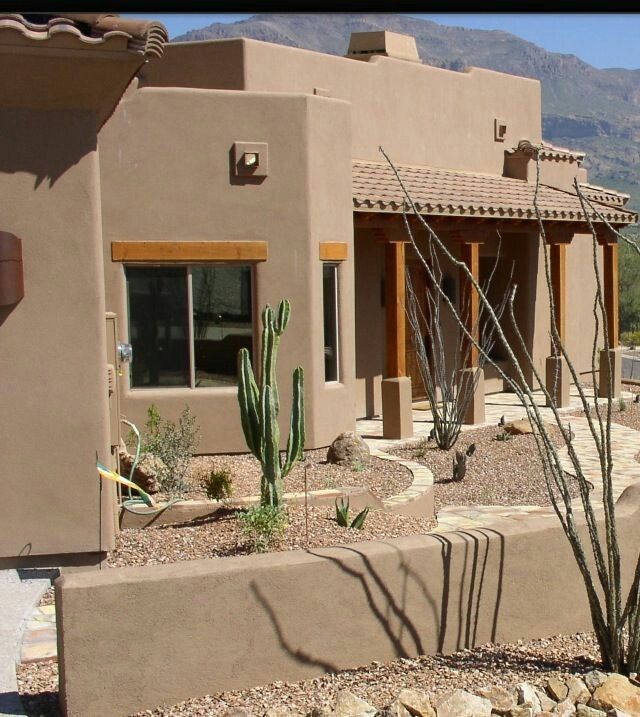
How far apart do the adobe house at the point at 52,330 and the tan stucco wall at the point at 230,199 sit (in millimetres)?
4548

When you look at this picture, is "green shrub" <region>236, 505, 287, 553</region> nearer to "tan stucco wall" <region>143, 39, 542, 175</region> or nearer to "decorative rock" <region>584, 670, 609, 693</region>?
"decorative rock" <region>584, 670, 609, 693</region>

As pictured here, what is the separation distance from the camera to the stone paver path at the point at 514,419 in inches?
410

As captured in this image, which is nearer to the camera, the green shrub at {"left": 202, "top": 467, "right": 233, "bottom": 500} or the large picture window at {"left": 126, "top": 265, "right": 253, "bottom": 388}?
the green shrub at {"left": 202, "top": 467, "right": 233, "bottom": 500}

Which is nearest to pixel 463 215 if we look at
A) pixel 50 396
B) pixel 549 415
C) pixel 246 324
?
pixel 549 415

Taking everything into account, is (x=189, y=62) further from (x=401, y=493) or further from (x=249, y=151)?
(x=401, y=493)

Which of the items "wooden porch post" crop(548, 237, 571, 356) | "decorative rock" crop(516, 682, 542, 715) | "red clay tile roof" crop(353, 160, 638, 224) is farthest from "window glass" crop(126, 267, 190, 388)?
"wooden porch post" crop(548, 237, 571, 356)

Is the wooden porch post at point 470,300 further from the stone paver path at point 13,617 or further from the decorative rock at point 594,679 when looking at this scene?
the decorative rock at point 594,679

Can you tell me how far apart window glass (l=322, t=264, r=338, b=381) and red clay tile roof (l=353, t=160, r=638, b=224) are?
45.8 inches

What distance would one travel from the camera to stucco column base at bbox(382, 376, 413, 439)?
14.6 meters

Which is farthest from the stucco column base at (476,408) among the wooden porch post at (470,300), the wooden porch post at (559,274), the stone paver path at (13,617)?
the stone paver path at (13,617)

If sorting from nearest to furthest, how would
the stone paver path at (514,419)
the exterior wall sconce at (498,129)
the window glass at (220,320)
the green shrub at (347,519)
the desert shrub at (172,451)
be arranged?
1. the green shrub at (347,519)
2. the desert shrub at (172,451)
3. the stone paver path at (514,419)
4. the window glass at (220,320)
5. the exterior wall sconce at (498,129)

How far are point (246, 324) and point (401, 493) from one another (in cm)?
348

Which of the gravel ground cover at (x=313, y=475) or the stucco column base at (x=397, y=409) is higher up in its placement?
the stucco column base at (x=397, y=409)

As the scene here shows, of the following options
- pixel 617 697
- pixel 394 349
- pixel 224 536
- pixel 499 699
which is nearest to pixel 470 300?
pixel 394 349
